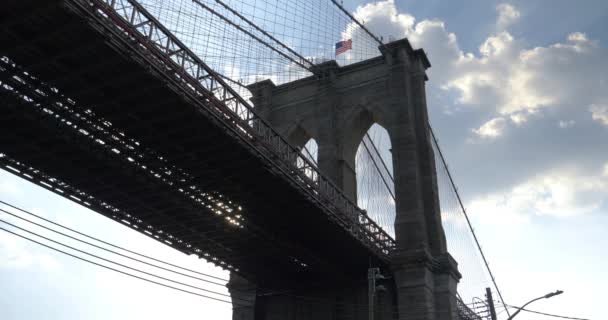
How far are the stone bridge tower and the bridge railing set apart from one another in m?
3.41

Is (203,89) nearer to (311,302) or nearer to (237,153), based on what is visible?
(237,153)

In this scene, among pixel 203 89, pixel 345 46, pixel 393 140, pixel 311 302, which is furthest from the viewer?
pixel 345 46

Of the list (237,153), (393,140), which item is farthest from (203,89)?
(393,140)

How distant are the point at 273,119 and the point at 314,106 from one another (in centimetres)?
335

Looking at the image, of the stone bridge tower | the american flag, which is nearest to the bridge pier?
the stone bridge tower

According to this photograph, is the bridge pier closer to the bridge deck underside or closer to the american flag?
the bridge deck underside

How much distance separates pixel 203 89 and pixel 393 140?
19.4 meters

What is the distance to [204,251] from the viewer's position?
1350 inches

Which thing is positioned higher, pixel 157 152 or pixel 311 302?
pixel 157 152

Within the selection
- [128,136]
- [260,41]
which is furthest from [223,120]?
[260,41]

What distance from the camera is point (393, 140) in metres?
38.7

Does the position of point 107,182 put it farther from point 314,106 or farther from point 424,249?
point 314,106

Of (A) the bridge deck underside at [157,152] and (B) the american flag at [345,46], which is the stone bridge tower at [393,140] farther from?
(A) the bridge deck underside at [157,152]

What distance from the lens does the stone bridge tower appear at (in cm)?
3350
